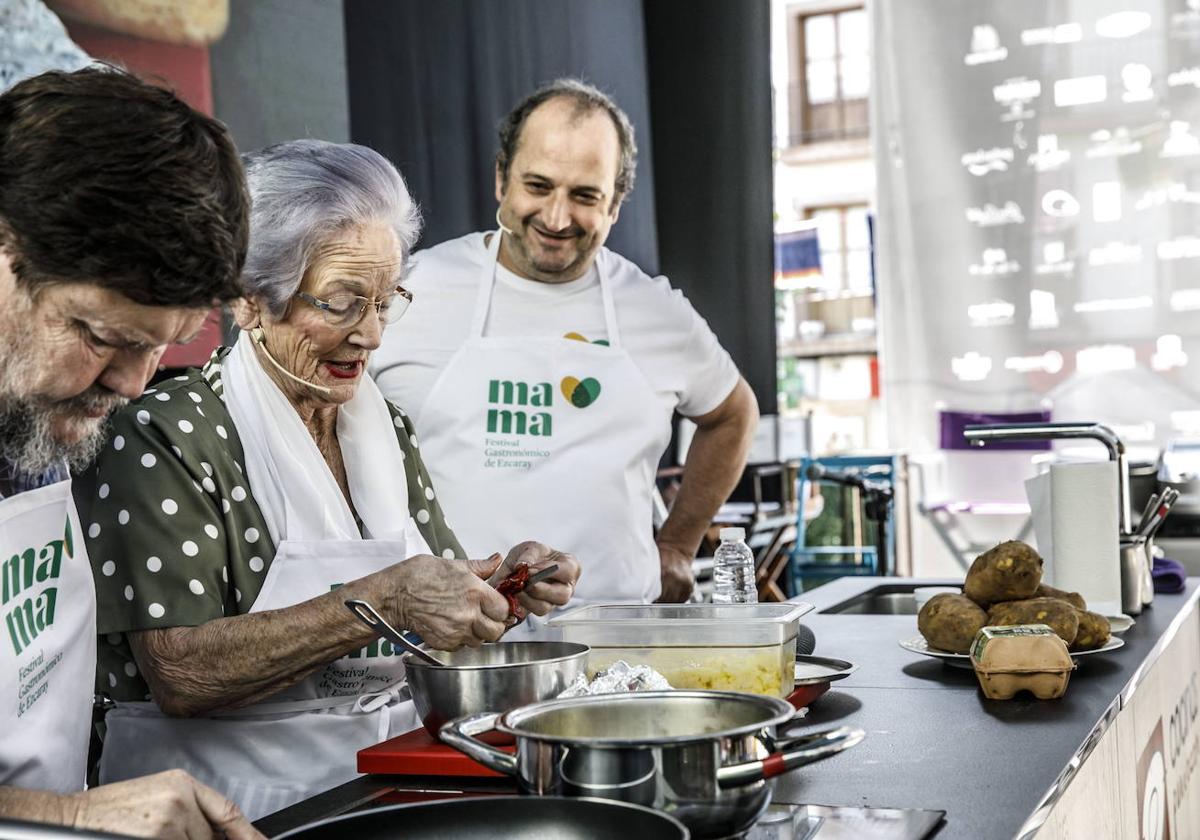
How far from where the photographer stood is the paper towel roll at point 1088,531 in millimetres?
2205

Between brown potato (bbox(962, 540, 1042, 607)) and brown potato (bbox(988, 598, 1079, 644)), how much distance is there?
4 centimetres

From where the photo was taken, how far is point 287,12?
11.9 ft

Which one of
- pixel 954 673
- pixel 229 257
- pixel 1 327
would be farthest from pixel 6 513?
pixel 954 673

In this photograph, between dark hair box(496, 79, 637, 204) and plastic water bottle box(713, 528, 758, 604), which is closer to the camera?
plastic water bottle box(713, 528, 758, 604)

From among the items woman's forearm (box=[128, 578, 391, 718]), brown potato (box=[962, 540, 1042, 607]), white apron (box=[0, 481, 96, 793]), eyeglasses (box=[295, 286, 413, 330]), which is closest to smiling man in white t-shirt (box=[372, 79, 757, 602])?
eyeglasses (box=[295, 286, 413, 330])

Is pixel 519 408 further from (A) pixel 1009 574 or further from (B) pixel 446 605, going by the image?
(B) pixel 446 605

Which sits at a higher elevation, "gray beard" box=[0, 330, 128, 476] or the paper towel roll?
"gray beard" box=[0, 330, 128, 476]

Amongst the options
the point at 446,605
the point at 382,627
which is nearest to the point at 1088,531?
the point at 446,605

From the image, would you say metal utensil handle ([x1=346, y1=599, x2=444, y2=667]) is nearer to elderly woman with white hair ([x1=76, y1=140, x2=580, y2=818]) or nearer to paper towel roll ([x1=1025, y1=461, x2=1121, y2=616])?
elderly woman with white hair ([x1=76, y1=140, x2=580, y2=818])

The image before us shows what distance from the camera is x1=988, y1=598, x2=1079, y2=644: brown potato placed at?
5.78 ft

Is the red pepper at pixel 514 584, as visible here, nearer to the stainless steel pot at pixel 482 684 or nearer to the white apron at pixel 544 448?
the stainless steel pot at pixel 482 684

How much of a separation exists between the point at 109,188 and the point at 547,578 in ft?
2.60

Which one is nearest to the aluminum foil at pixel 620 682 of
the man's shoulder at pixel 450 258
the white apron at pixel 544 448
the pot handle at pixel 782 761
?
the pot handle at pixel 782 761

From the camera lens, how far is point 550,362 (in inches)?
106
